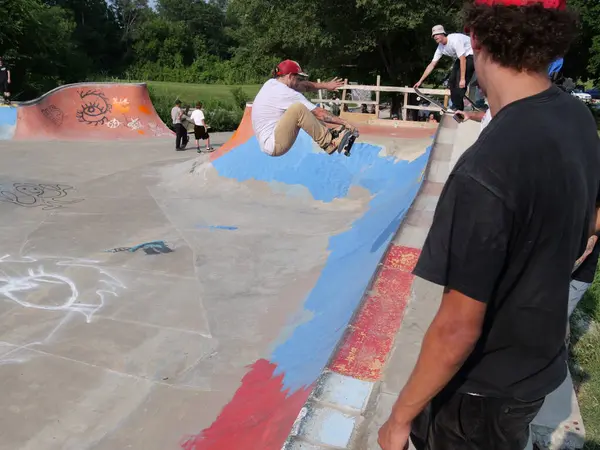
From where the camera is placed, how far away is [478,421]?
1.34m

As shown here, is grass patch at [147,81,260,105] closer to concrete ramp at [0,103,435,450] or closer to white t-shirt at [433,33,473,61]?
concrete ramp at [0,103,435,450]

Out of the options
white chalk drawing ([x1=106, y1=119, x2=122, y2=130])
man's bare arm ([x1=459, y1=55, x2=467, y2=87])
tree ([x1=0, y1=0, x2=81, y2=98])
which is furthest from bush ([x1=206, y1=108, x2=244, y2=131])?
man's bare arm ([x1=459, y1=55, x2=467, y2=87])

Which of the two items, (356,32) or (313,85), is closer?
(313,85)

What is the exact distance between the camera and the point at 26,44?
31.4 m

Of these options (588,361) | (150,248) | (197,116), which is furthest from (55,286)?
(197,116)

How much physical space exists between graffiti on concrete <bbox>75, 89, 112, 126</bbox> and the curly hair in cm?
1976

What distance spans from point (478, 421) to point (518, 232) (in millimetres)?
543

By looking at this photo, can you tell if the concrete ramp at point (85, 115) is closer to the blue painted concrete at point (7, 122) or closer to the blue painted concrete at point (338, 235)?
the blue painted concrete at point (7, 122)

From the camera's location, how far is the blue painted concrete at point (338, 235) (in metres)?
4.54

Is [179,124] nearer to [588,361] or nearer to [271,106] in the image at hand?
[271,106]

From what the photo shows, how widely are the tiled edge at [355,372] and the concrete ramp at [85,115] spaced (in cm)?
1701

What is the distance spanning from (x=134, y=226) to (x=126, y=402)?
16.4 feet

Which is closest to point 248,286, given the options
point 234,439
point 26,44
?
point 234,439

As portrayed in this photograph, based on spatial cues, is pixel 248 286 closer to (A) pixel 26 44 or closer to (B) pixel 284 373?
(B) pixel 284 373
